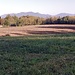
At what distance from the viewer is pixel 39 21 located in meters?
132

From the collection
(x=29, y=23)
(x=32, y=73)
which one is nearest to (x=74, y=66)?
(x=32, y=73)

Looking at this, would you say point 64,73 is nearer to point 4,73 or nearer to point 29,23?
point 4,73

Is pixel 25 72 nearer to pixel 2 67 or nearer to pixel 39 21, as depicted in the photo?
pixel 2 67

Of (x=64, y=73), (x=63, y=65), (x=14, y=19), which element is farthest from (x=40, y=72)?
(x=14, y=19)

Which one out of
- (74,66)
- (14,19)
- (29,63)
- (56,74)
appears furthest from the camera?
(14,19)

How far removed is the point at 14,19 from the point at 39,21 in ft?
68.4

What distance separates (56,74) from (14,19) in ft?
344

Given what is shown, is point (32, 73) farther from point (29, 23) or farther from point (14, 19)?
point (29, 23)

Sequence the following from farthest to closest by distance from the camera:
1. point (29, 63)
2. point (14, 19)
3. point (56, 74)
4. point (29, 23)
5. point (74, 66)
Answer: point (29, 23) → point (14, 19) → point (29, 63) → point (74, 66) → point (56, 74)

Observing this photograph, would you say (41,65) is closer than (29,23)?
Yes

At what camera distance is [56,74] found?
11.3m

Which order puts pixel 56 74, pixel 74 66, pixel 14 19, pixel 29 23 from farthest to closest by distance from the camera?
pixel 29 23, pixel 14 19, pixel 74 66, pixel 56 74

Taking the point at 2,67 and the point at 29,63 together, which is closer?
the point at 2,67

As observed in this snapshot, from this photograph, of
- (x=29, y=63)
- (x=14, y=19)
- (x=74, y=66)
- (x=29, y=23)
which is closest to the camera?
(x=74, y=66)
